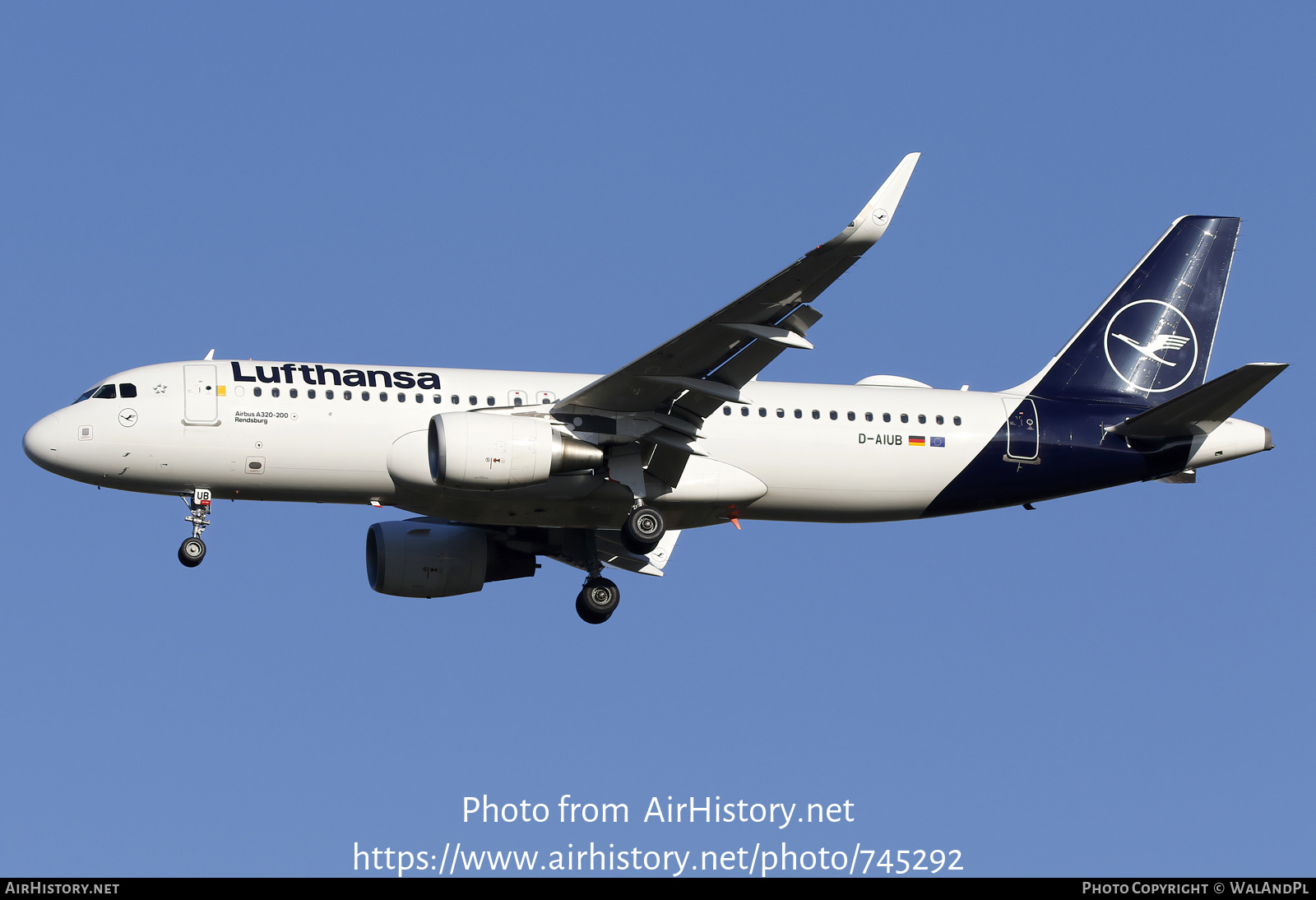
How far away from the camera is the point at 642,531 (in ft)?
108

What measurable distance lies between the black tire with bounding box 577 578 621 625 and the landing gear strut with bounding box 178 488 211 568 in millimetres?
7902

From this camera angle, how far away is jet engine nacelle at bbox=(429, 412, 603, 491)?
31.0 metres

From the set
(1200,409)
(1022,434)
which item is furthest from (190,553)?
(1200,409)

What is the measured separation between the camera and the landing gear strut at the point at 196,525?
32844 millimetres

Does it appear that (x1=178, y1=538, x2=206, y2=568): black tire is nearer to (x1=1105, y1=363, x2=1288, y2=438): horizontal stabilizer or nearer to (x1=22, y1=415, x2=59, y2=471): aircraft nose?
(x1=22, y1=415, x2=59, y2=471): aircraft nose

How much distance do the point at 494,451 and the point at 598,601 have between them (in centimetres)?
613

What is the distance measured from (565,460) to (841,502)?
6245mm

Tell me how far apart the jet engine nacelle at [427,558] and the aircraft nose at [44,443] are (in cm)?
735

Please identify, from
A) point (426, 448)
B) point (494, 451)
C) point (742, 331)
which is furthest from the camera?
point (426, 448)

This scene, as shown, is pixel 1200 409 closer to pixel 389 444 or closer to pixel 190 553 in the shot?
pixel 389 444

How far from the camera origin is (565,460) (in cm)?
3189

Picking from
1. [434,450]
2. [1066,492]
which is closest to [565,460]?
[434,450]

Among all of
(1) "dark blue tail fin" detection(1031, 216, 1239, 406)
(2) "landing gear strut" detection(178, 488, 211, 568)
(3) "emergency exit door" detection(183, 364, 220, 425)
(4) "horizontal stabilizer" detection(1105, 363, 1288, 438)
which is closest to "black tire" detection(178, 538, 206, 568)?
(2) "landing gear strut" detection(178, 488, 211, 568)
